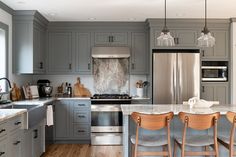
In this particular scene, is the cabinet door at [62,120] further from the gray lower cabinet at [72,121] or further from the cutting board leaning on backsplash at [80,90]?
the cutting board leaning on backsplash at [80,90]

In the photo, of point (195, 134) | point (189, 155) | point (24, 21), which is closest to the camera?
point (189, 155)

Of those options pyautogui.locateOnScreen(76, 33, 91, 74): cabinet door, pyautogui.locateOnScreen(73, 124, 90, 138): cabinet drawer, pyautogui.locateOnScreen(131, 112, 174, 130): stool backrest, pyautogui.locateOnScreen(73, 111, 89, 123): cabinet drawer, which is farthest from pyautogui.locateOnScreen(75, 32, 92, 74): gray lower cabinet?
pyautogui.locateOnScreen(131, 112, 174, 130): stool backrest

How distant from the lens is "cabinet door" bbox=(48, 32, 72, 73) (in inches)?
255

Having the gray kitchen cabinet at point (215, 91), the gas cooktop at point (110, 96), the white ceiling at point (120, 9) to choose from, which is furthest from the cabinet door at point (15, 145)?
the gray kitchen cabinet at point (215, 91)

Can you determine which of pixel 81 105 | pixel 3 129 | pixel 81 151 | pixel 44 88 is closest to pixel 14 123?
pixel 3 129

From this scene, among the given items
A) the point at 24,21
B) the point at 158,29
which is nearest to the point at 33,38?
the point at 24,21

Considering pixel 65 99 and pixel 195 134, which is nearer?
pixel 195 134

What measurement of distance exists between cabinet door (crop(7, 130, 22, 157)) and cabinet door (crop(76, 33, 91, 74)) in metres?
2.91

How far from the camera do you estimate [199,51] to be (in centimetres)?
618

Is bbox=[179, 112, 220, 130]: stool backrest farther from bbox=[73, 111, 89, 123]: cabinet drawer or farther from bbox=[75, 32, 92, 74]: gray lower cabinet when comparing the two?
bbox=[75, 32, 92, 74]: gray lower cabinet

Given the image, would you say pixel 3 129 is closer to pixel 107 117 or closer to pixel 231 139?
pixel 231 139

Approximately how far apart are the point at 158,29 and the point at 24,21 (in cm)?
256

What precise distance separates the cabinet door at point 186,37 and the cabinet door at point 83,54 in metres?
1.84

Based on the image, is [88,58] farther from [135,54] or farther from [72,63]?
[135,54]
